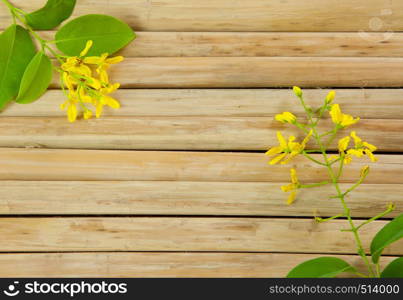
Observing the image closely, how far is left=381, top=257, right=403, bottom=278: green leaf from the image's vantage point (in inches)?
36.4

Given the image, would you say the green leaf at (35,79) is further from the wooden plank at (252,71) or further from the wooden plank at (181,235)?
the wooden plank at (181,235)

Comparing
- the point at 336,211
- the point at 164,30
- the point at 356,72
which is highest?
the point at 164,30

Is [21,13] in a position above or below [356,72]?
above

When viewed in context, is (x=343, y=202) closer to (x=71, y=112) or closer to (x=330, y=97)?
(x=330, y=97)

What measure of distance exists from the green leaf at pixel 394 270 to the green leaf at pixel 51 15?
76 cm

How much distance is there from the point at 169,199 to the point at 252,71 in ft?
0.96

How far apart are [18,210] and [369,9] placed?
0.78 meters

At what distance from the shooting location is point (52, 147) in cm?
100

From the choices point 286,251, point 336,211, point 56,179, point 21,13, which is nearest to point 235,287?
point 286,251

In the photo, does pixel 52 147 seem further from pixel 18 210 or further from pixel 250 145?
pixel 250 145

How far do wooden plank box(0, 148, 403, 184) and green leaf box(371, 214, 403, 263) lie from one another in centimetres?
11

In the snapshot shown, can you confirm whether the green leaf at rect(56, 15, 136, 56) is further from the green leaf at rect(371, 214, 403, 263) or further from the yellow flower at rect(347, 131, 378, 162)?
the green leaf at rect(371, 214, 403, 263)

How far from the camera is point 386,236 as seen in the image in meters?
0.90

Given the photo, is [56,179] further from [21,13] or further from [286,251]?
[286,251]
